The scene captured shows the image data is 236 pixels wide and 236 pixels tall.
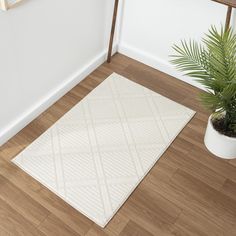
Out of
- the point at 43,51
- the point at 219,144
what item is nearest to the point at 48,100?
the point at 43,51

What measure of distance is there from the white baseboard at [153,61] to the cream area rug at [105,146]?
0.26 meters

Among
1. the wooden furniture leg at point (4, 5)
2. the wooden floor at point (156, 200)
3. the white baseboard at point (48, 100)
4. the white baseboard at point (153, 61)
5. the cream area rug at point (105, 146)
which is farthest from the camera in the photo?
the white baseboard at point (153, 61)

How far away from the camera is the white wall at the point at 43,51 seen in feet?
6.91

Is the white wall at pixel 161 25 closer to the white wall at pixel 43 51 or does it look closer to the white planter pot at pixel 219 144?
the white wall at pixel 43 51

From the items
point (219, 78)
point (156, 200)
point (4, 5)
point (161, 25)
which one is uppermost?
point (4, 5)

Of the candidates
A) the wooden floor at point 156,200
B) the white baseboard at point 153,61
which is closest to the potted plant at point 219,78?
the wooden floor at point 156,200

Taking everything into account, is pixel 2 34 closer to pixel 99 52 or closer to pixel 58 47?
pixel 58 47

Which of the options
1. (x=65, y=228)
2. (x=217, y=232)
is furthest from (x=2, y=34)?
(x=217, y=232)

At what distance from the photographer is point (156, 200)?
219cm

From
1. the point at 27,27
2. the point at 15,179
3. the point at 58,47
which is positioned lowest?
the point at 15,179

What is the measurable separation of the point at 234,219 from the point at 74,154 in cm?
102

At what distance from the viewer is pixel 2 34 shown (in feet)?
6.54

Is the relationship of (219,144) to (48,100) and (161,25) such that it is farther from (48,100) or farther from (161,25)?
(48,100)

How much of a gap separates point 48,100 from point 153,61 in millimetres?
901
